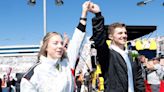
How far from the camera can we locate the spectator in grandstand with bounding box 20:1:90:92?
3.45 meters

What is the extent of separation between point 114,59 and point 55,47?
0.82m

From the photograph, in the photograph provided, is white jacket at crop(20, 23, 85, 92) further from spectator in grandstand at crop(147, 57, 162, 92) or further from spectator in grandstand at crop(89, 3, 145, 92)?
spectator in grandstand at crop(147, 57, 162, 92)

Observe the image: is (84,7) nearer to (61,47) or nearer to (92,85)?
(61,47)

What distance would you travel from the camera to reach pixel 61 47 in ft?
11.8

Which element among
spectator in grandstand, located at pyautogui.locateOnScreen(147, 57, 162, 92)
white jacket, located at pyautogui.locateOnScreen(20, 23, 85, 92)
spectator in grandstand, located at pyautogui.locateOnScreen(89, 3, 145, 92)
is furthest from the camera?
spectator in grandstand, located at pyautogui.locateOnScreen(147, 57, 162, 92)

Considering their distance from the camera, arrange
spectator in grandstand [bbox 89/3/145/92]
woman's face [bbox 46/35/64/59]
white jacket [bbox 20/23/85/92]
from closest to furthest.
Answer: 1. white jacket [bbox 20/23/85/92]
2. woman's face [bbox 46/35/64/59]
3. spectator in grandstand [bbox 89/3/145/92]

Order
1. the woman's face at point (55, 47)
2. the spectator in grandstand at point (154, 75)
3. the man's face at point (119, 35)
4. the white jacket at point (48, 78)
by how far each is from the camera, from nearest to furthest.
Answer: the white jacket at point (48, 78) < the woman's face at point (55, 47) < the man's face at point (119, 35) < the spectator in grandstand at point (154, 75)

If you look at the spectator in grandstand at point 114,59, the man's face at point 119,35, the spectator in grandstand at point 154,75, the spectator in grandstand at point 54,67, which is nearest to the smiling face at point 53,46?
the spectator in grandstand at point 54,67

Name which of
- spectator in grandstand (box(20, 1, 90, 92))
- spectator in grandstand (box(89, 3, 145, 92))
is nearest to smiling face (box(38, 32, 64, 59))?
spectator in grandstand (box(20, 1, 90, 92))

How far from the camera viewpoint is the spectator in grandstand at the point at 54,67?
345cm

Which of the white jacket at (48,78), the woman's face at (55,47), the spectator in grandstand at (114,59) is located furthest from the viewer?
the spectator in grandstand at (114,59)

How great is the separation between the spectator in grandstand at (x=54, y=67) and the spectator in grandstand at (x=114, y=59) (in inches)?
8.9

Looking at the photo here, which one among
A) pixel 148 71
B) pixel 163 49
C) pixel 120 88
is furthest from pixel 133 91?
pixel 163 49

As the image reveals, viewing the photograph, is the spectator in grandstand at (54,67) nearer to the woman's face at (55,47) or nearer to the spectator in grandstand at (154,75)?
the woman's face at (55,47)
